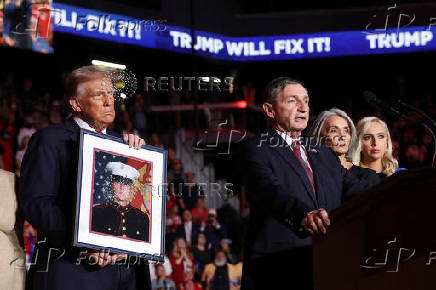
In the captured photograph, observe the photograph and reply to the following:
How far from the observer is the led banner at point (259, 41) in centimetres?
1241

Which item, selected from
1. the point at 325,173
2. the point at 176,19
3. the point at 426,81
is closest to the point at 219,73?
the point at 176,19

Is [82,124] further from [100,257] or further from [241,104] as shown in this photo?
[241,104]

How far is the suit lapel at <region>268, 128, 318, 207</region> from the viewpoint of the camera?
9.45 feet

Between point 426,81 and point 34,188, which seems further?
point 426,81

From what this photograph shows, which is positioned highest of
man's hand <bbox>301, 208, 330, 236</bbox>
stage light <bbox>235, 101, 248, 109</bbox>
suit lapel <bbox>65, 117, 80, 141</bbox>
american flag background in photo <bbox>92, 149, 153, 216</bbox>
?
stage light <bbox>235, 101, 248, 109</bbox>

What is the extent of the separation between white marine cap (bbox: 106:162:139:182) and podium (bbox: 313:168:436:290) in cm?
87

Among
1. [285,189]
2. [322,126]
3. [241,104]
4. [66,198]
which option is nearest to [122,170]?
[66,198]

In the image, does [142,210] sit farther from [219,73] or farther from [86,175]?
[219,73]

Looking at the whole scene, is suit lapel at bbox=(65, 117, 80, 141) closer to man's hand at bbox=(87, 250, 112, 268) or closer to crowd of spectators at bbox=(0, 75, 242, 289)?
man's hand at bbox=(87, 250, 112, 268)

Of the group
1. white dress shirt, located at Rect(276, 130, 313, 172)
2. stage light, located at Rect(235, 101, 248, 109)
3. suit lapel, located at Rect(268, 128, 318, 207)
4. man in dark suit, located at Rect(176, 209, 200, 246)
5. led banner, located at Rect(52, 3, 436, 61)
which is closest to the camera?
suit lapel, located at Rect(268, 128, 318, 207)

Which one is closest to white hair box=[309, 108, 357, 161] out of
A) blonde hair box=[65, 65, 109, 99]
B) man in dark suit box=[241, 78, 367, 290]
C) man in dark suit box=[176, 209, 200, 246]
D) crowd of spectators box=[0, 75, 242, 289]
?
man in dark suit box=[241, 78, 367, 290]

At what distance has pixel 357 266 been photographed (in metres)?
2.22

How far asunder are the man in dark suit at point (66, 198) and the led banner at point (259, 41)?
9.41m

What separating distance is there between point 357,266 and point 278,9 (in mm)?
13058
